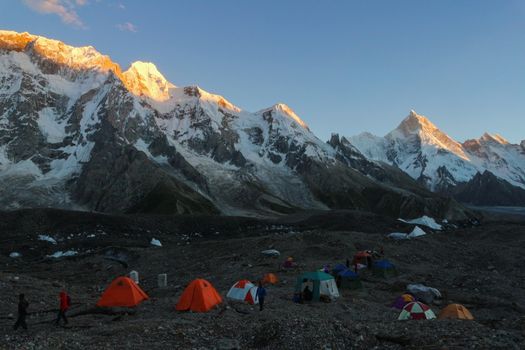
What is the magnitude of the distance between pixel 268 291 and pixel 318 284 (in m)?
Result: 4.29

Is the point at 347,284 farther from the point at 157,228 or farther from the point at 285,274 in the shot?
the point at 157,228

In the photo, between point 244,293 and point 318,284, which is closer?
point 244,293

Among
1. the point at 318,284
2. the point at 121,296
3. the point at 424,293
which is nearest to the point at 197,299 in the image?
the point at 121,296

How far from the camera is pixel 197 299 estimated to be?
28.9m

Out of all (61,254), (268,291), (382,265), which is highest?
(382,265)

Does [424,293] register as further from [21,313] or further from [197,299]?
[21,313]

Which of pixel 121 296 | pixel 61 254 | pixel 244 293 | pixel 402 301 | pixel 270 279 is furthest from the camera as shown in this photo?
pixel 61 254

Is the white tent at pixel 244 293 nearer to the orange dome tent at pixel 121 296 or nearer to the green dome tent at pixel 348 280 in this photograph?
the orange dome tent at pixel 121 296

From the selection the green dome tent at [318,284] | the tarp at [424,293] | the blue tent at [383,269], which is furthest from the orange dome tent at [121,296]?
the blue tent at [383,269]

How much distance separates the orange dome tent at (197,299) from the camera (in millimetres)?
28656

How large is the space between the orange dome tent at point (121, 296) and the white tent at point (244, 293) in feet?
20.0

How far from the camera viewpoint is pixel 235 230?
107 metres

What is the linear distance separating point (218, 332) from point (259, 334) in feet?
6.56

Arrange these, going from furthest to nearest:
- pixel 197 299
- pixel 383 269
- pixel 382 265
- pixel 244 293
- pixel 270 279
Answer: pixel 382 265, pixel 383 269, pixel 270 279, pixel 244 293, pixel 197 299
